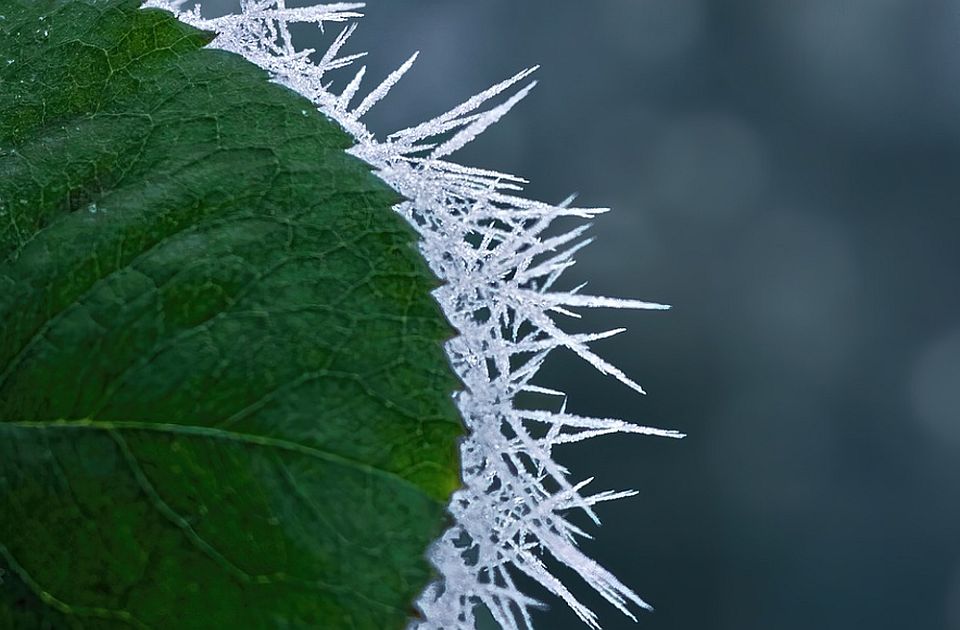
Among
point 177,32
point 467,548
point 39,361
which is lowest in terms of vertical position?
point 467,548

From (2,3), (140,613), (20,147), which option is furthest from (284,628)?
(2,3)

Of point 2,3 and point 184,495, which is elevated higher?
point 2,3

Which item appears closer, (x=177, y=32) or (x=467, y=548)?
(x=467, y=548)

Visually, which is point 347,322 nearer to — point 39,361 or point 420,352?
point 420,352

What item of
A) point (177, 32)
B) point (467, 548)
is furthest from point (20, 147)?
point (467, 548)

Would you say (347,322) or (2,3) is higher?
(2,3)

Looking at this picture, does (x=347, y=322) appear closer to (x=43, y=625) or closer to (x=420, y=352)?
(x=420, y=352)
